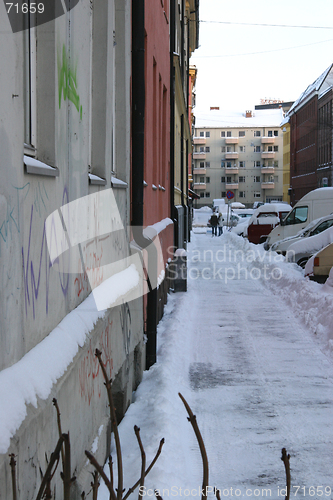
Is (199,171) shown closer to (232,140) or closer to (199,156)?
(199,156)

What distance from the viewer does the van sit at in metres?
19.8

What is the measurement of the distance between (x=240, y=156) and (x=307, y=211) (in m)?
74.0

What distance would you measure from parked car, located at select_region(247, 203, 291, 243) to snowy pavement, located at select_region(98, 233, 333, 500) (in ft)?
49.1

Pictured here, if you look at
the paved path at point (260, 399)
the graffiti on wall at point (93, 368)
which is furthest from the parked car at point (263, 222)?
the graffiti on wall at point (93, 368)

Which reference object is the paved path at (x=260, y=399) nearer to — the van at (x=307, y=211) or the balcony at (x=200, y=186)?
the van at (x=307, y=211)

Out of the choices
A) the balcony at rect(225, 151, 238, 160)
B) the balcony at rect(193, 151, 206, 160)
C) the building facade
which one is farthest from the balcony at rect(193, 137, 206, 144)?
the balcony at rect(225, 151, 238, 160)

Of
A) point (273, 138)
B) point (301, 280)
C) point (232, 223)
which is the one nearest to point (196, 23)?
point (232, 223)

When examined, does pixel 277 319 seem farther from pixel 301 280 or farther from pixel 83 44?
pixel 83 44

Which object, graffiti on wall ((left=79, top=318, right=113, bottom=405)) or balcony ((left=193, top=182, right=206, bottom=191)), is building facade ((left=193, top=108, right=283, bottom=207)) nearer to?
balcony ((left=193, top=182, right=206, bottom=191))

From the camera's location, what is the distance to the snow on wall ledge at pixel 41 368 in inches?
81.4

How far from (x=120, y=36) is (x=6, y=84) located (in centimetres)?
388

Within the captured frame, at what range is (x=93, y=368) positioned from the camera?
12.7 feet

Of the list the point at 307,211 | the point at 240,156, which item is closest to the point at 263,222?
the point at 307,211

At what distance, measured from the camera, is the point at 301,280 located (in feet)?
37.7
